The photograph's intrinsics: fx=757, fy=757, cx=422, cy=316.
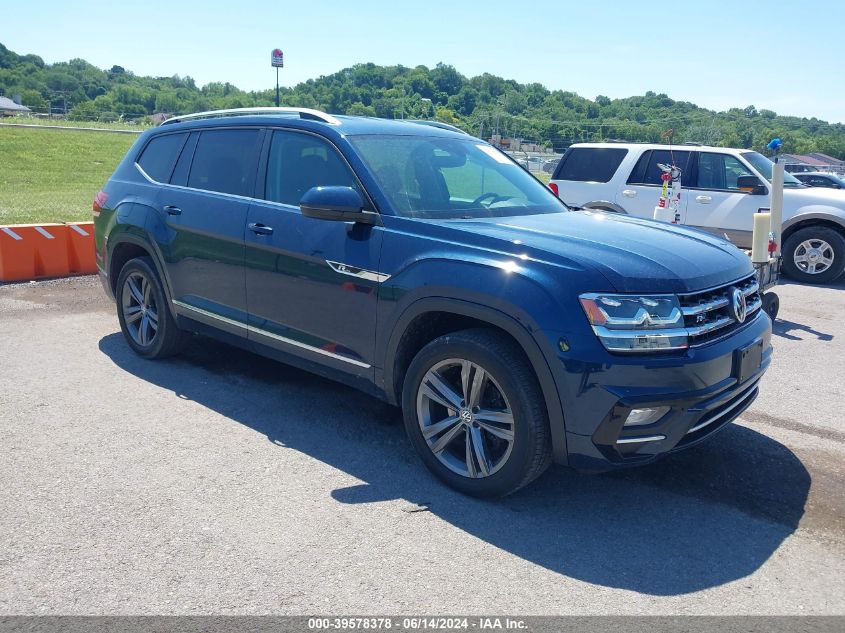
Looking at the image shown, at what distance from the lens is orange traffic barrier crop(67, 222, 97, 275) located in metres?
9.57

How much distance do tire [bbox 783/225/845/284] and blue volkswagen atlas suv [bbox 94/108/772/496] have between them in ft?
23.6

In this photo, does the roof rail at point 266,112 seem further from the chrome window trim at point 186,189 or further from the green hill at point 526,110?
the green hill at point 526,110

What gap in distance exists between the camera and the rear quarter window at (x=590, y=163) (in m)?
11.5

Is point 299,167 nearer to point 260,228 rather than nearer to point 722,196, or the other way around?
point 260,228

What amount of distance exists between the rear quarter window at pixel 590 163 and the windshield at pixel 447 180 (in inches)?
258

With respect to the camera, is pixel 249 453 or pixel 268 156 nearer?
pixel 249 453

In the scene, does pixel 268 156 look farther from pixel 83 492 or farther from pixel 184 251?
pixel 83 492

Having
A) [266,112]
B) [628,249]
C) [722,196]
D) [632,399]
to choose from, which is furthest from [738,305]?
[722,196]

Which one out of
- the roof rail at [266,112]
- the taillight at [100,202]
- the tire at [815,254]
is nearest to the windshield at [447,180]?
the roof rail at [266,112]

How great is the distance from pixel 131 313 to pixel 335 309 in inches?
104

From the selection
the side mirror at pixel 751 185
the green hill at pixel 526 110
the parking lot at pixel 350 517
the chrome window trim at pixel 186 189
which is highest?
the green hill at pixel 526 110

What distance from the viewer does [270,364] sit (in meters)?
6.14

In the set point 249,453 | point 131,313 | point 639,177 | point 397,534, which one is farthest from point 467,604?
point 639,177

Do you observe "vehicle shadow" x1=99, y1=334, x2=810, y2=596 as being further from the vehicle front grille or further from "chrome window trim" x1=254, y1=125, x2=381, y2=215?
"chrome window trim" x1=254, y1=125, x2=381, y2=215
